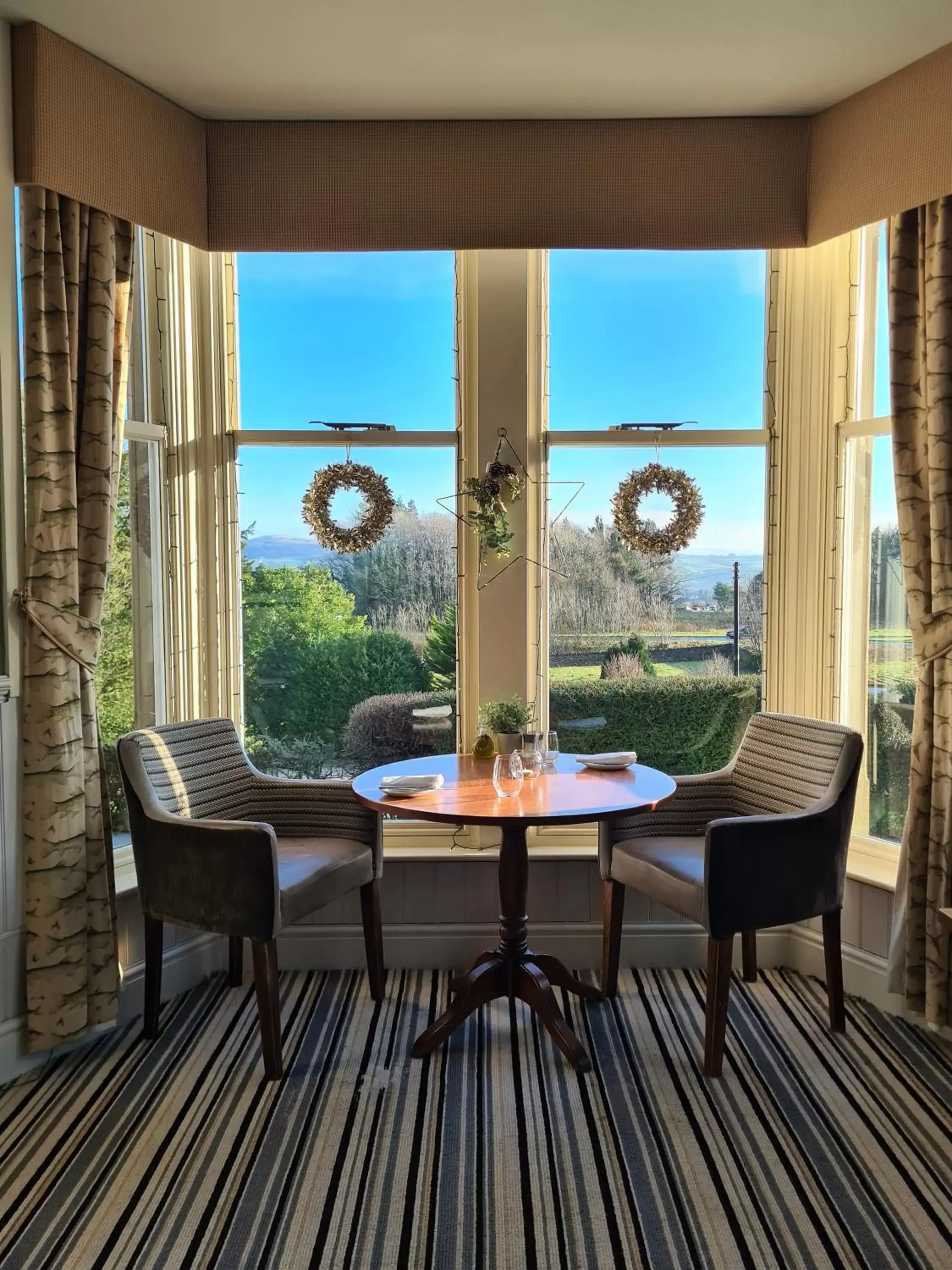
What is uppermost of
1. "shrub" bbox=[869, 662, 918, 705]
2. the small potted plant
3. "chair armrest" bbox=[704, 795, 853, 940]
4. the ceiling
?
the ceiling

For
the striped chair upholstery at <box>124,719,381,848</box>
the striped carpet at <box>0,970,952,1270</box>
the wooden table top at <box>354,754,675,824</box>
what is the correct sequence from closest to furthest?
the striped carpet at <box>0,970,952,1270</box> → the wooden table top at <box>354,754,675,824</box> → the striped chair upholstery at <box>124,719,381,848</box>

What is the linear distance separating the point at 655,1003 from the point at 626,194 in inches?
107

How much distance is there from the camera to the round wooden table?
2.37 metres

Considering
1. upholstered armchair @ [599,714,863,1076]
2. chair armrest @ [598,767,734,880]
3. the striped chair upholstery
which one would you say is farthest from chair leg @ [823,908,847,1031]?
the striped chair upholstery

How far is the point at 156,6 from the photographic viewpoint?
7.72 ft

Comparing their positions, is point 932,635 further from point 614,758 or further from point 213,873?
point 213,873

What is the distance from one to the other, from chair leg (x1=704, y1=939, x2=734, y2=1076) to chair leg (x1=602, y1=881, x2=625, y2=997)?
0.48m

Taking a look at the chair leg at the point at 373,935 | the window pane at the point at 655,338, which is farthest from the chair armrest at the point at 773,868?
the window pane at the point at 655,338

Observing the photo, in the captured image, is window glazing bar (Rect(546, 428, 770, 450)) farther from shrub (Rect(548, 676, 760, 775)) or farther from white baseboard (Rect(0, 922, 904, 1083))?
white baseboard (Rect(0, 922, 904, 1083))

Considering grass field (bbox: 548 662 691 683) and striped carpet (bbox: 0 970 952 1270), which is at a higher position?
grass field (bbox: 548 662 691 683)

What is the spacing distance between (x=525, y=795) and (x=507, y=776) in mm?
74

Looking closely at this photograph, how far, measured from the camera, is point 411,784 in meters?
2.59

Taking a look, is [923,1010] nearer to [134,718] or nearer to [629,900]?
[629,900]

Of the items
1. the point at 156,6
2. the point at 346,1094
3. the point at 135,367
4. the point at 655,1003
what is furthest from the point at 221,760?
the point at 156,6
